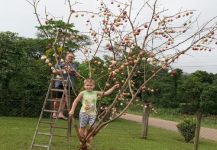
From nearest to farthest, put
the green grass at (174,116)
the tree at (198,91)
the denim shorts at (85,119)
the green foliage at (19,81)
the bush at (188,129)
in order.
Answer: the denim shorts at (85,119), the bush at (188,129), the tree at (198,91), the green foliage at (19,81), the green grass at (174,116)

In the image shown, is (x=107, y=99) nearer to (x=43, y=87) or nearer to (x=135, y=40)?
(x=43, y=87)

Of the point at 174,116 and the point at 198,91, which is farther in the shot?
the point at 174,116

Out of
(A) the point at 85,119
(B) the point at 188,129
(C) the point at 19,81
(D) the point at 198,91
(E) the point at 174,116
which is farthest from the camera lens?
(E) the point at 174,116

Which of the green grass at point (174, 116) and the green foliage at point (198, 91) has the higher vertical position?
the green foliage at point (198, 91)

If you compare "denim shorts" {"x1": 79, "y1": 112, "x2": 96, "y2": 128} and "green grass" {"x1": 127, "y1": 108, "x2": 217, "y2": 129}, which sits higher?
"denim shorts" {"x1": 79, "y1": 112, "x2": 96, "y2": 128}

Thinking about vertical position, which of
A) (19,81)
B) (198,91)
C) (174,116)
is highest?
(198,91)

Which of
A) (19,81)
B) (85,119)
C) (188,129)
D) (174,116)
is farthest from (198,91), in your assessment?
(85,119)

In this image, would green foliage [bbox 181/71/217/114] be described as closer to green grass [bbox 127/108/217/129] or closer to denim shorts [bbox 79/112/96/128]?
green grass [bbox 127/108/217/129]

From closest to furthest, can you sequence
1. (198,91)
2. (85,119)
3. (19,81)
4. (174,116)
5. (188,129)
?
(85,119) < (188,129) < (198,91) < (19,81) < (174,116)

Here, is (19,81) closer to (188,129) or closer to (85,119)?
(188,129)

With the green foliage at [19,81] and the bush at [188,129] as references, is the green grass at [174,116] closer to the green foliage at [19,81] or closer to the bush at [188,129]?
the green foliage at [19,81]

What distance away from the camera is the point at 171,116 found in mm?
37156

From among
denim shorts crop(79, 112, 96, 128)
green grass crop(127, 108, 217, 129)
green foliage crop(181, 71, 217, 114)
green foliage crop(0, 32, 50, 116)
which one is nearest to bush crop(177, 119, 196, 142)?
green foliage crop(181, 71, 217, 114)

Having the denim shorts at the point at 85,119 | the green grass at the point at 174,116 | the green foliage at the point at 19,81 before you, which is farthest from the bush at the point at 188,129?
the green grass at the point at 174,116
